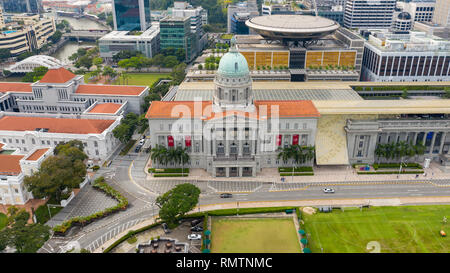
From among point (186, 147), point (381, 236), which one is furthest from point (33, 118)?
point (381, 236)

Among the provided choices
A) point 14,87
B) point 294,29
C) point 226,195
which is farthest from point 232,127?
point 14,87

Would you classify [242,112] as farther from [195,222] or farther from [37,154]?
[37,154]

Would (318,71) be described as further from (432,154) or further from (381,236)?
(381,236)

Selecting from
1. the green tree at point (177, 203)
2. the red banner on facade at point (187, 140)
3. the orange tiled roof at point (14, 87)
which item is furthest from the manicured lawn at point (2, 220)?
the orange tiled roof at point (14, 87)

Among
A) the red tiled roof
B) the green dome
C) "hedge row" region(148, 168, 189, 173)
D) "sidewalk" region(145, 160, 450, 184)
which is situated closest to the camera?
"sidewalk" region(145, 160, 450, 184)

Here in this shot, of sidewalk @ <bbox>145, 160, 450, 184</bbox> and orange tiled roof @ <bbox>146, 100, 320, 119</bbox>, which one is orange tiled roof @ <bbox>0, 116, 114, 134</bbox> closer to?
orange tiled roof @ <bbox>146, 100, 320, 119</bbox>

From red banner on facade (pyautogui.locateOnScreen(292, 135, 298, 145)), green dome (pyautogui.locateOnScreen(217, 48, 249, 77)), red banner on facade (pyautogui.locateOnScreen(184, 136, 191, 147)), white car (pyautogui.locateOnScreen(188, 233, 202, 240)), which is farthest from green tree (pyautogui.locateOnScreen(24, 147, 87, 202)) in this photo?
red banner on facade (pyautogui.locateOnScreen(292, 135, 298, 145))

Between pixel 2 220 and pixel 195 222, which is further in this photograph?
pixel 2 220
